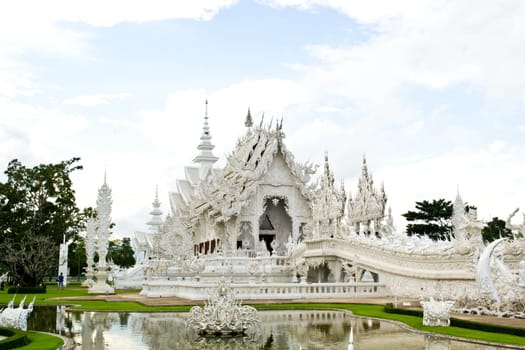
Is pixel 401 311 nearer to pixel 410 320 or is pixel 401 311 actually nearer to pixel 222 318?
pixel 410 320

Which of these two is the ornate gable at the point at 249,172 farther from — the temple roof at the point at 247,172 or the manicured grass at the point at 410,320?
the manicured grass at the point at 410,320

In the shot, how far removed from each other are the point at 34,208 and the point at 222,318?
90.7 ft

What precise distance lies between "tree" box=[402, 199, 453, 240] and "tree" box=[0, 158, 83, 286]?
903 inches

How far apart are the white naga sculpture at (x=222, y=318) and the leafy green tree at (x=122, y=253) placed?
59323mm

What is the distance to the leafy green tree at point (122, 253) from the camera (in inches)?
2827

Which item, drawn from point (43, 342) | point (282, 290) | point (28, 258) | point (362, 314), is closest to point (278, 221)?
point (28, 258)

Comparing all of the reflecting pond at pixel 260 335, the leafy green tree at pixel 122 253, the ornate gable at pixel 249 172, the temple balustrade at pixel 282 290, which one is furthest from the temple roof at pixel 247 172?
the leafy green tree at pixel 122 253

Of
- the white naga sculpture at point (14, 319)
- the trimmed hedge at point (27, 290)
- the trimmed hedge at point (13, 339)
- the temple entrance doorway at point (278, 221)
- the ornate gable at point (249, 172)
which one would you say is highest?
the ornate gable at point (249, 172)

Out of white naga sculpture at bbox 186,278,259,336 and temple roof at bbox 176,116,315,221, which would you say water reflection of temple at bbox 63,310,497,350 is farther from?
temple roof at bbox 176,116,315,221

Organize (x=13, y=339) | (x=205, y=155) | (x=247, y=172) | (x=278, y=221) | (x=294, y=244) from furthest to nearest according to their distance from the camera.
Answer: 1. (x=205, y=155)
2. (x=278, y=221)
3. (x=247, y=172)
4. (x=294, y=244)
5. (x=13, y=339)

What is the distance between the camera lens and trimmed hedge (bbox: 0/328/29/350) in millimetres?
9152

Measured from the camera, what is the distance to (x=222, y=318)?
10.6 metres

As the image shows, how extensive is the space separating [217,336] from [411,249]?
10.3m

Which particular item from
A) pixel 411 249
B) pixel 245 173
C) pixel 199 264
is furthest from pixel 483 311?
pixel 245 173
